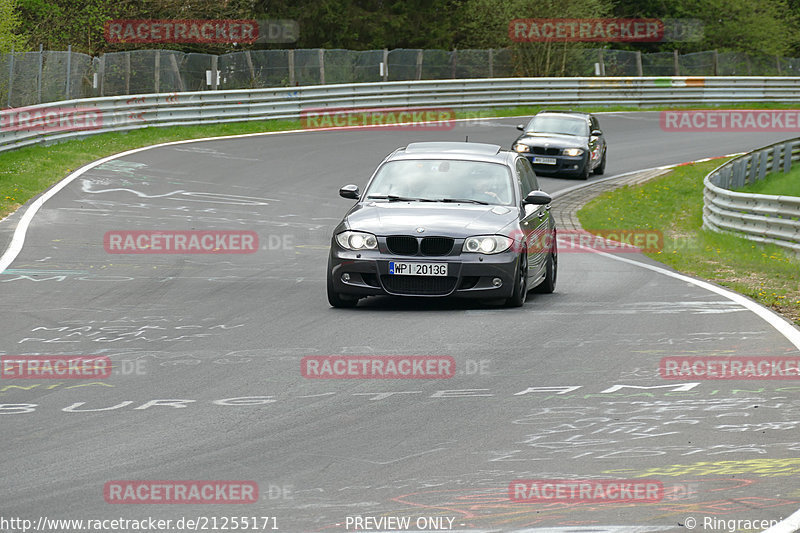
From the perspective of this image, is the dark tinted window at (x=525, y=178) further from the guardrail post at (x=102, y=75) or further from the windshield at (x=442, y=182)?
the guardrail post at (x=102, y=75)

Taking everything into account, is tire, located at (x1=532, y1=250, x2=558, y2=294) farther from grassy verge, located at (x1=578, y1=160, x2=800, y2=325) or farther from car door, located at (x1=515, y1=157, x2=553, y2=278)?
grassy verge, located at (x1=578, y1=160, x2=800, y2=325)

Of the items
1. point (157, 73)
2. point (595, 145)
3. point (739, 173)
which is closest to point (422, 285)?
point (739, 173)

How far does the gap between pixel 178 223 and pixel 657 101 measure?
31.1m

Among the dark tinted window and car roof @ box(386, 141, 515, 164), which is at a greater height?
car roof @ box(386, 141, 515, 164)

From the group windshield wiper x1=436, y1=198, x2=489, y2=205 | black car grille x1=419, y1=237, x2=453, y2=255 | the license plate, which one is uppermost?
windshield wiper x1=436, y1=198, x2=489, y2=205

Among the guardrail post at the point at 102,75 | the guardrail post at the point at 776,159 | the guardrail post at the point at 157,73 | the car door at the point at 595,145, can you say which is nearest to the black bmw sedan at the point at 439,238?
the car door at the point at 595,145

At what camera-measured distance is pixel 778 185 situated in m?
30.2

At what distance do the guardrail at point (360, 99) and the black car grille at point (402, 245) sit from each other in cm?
1578

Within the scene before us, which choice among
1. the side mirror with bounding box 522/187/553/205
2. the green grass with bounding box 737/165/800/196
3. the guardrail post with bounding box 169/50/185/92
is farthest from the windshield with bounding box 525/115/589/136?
the side mirror with bounding box 522/187/553/205

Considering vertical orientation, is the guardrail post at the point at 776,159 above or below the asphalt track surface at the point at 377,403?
below

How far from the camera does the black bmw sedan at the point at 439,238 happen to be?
1174 centimetres

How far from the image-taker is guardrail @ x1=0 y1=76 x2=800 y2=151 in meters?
28.7

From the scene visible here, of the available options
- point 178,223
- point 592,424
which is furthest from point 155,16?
point 592,424

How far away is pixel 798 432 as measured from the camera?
733cm
